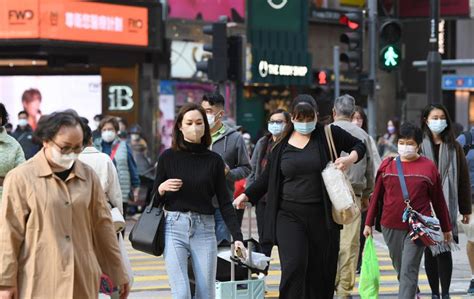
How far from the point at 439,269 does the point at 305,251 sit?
254 cm

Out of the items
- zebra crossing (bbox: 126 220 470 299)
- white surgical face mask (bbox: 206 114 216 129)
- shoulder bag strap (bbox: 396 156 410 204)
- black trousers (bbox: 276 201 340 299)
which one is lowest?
zebra crossing (bbox: 126 220 470 299)

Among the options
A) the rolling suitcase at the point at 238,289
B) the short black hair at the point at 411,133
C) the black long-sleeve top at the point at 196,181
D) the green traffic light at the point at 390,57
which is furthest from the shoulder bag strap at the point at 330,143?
the green traffic light at the point at 390,57

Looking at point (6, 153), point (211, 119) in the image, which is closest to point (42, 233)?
point (6, 153)

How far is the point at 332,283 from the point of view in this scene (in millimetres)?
9789

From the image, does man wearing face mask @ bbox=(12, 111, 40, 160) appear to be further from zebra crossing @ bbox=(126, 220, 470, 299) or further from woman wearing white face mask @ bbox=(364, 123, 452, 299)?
woman wearing white face mask @ bbox=(364, 123, 452, 299)

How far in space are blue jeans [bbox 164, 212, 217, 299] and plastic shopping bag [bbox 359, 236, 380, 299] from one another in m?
2.15

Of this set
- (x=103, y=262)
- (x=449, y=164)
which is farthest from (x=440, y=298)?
(x=103, y=262)

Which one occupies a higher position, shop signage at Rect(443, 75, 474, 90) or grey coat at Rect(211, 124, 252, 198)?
shop signage at Rect(443, 75, 474, 90)

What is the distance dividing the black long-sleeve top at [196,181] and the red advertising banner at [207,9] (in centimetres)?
2149

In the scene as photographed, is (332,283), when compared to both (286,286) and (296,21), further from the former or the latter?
(296,21)

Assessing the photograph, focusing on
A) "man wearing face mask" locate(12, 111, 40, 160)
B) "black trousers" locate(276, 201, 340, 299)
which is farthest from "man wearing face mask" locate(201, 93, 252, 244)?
"man wearing face mask" locate(12, 111, 40, 160)

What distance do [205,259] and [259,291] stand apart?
28.1 inches

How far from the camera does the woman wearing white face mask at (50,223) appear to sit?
263 inches

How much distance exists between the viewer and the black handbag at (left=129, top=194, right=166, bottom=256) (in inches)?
356
